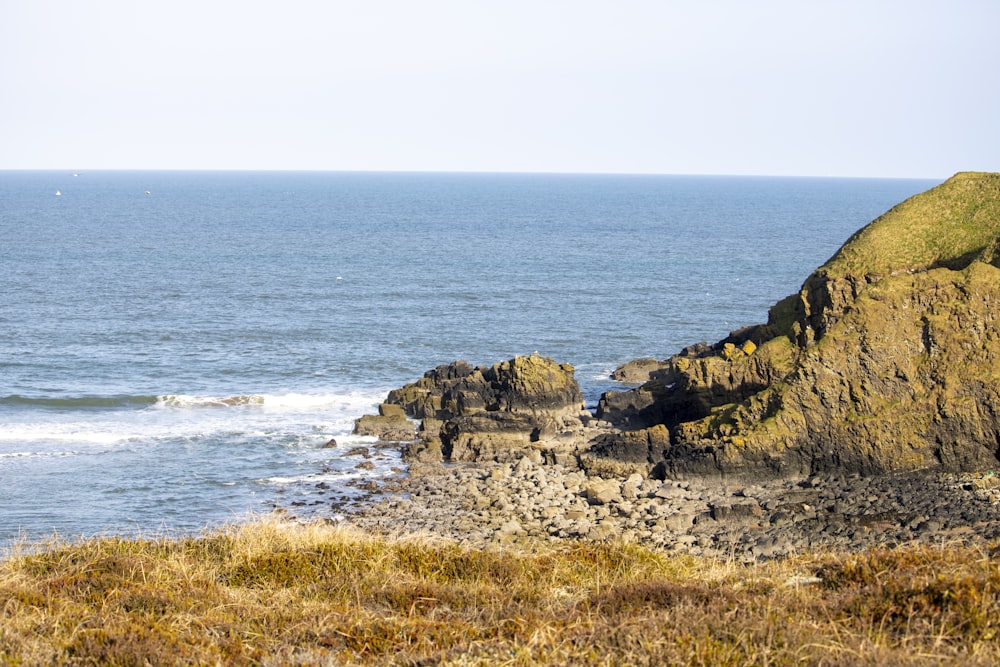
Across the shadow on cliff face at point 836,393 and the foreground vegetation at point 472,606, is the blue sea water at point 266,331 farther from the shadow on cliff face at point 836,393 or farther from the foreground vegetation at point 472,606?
the foreground vegetation at point 472,606

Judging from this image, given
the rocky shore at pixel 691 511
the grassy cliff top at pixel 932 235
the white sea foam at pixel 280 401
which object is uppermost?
the grassy cliff top at pixel 932 235

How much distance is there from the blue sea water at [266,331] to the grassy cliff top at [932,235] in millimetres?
14690

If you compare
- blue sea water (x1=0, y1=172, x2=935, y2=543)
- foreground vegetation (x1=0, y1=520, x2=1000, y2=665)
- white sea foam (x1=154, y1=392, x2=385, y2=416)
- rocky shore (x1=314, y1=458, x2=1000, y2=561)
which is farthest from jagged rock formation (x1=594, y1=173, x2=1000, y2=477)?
foreground vegetation (x1=0, y1=520, x2=1000, y2=665)

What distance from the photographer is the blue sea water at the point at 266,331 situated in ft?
121

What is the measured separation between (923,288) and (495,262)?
216 ft

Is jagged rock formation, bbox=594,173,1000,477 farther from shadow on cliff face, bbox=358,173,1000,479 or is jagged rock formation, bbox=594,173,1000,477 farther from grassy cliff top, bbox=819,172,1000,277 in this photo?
grassy cliff top, bbox=819,172,1000,277

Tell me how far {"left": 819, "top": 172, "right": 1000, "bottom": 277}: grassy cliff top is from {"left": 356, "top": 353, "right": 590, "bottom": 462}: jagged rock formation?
11558 mm

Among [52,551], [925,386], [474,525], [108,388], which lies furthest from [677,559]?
[108,388]

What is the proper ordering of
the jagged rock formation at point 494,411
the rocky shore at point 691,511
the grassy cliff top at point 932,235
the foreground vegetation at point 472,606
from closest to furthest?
1. the foreground vegetation at point 472,606
2. the rocky shore at point 691,511
3. the jagged rock formation at point 494,411
4. the grassy cliff top at point 932,235

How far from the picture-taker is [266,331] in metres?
63.1

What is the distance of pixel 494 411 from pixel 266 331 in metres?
26.2

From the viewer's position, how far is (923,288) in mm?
34594

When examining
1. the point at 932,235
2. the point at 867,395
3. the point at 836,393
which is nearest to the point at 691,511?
the point at 836,393

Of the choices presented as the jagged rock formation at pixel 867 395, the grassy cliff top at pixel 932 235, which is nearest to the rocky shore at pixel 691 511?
the jagged rock formation at pixel 867 395
